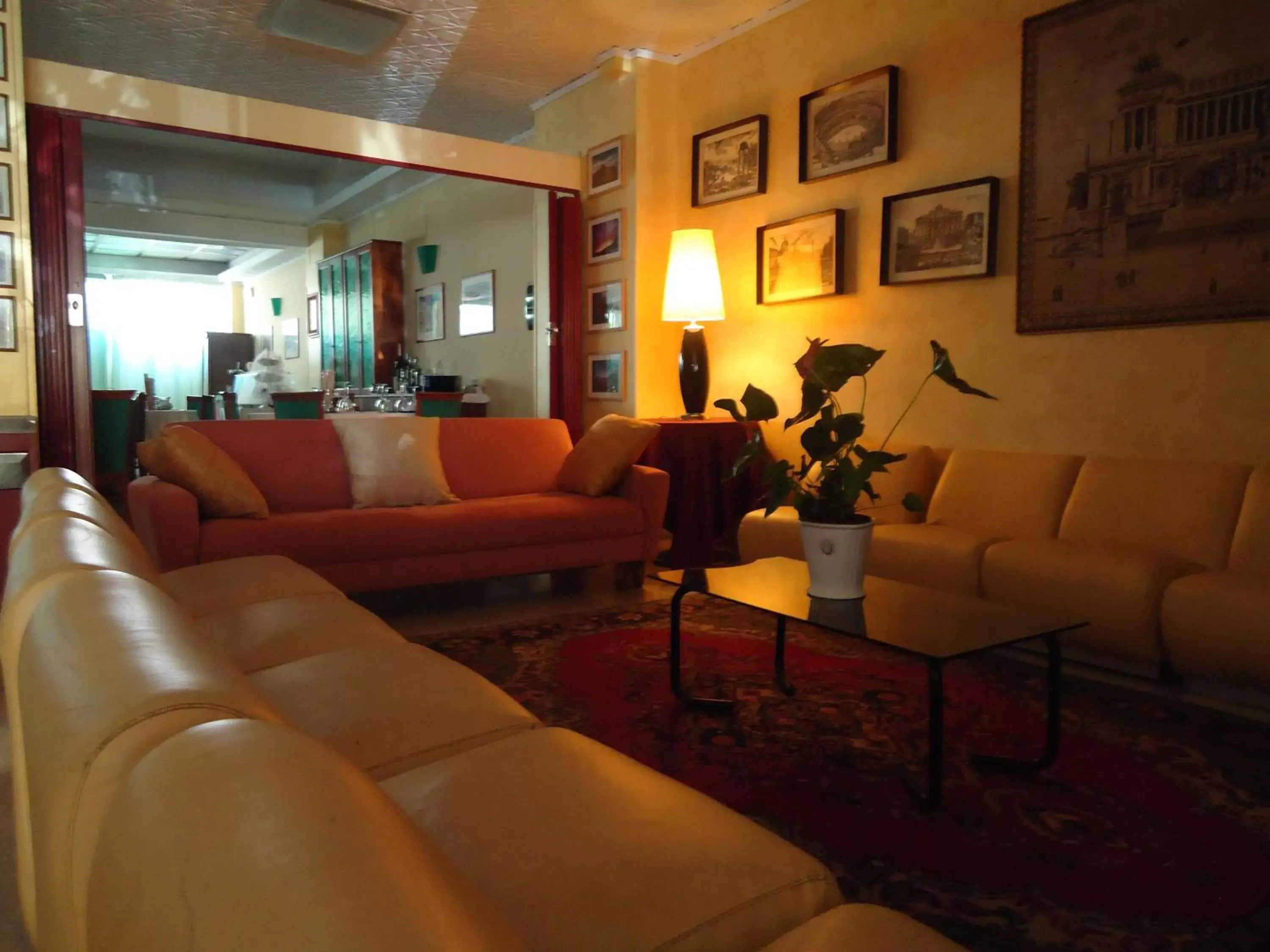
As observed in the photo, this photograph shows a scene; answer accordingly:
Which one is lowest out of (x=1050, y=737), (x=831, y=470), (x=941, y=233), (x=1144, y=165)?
(x=1050, y=737)

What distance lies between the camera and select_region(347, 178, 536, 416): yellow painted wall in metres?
6.73

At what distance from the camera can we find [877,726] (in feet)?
7.80

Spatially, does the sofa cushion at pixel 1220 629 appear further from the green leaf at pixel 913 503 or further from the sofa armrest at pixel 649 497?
the sofa armrest at pixel 649 497

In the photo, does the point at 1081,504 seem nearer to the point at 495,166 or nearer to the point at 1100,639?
the point at 1100,639

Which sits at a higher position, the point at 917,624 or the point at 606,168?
the point at 606,168

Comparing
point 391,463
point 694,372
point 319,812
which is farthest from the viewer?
point 694,372

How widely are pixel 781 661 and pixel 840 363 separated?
3.45 ft

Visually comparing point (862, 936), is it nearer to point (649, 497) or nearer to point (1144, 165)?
point (649, 497)

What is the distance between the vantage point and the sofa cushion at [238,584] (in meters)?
2.18

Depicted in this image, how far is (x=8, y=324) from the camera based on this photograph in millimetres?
4023

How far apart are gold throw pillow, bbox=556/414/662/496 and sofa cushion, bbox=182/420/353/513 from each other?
42.1 inches

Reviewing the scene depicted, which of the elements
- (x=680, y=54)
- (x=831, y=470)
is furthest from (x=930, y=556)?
(x=680, y=54)

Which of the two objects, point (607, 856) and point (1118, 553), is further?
point (1118, 553)

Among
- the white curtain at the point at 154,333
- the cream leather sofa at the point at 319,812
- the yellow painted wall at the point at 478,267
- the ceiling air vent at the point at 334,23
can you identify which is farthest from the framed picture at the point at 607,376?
the white curtain at the point at 154,333
